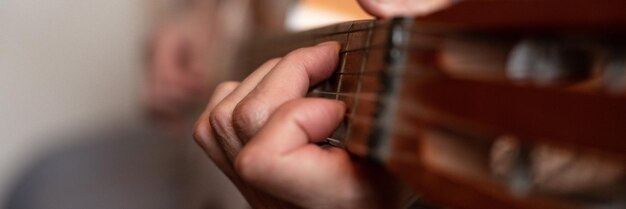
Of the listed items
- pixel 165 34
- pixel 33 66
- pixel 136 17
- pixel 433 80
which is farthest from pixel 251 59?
pixel 433 80

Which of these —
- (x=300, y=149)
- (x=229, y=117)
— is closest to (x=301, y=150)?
(x=300, y=149)

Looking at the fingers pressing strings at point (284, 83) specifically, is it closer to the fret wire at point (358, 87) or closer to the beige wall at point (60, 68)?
the fret wire at point (358, 87)

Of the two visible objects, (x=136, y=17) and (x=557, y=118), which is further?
(x=136, y=17)

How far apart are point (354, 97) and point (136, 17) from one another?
33.8 inches

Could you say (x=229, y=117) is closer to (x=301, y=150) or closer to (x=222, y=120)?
(x=222, y=120)

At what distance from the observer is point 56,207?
1.21 metres

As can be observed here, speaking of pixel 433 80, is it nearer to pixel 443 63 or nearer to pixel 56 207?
pixel 443 63

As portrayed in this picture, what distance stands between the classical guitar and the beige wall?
888 millimetres

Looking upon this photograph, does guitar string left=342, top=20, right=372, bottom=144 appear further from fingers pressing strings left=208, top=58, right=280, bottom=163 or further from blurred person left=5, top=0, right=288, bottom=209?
blurred person left=5, top=0, right=288, bottom=209

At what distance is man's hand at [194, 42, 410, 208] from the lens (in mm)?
473

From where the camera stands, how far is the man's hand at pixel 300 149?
1.55ft

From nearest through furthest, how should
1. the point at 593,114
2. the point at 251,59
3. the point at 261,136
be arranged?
the point at 593,114 → the point at 261,136 → the point at 251,59

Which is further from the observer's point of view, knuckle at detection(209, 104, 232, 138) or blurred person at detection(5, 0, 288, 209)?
blurred person at detection(5, 0, 288, 209)

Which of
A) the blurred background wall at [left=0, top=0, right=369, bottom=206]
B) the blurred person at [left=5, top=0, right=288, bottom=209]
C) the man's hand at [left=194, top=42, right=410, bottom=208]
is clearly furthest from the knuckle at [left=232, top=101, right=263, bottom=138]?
the blurred background wall at [left=0, top=0, right=369, bottom=206]
